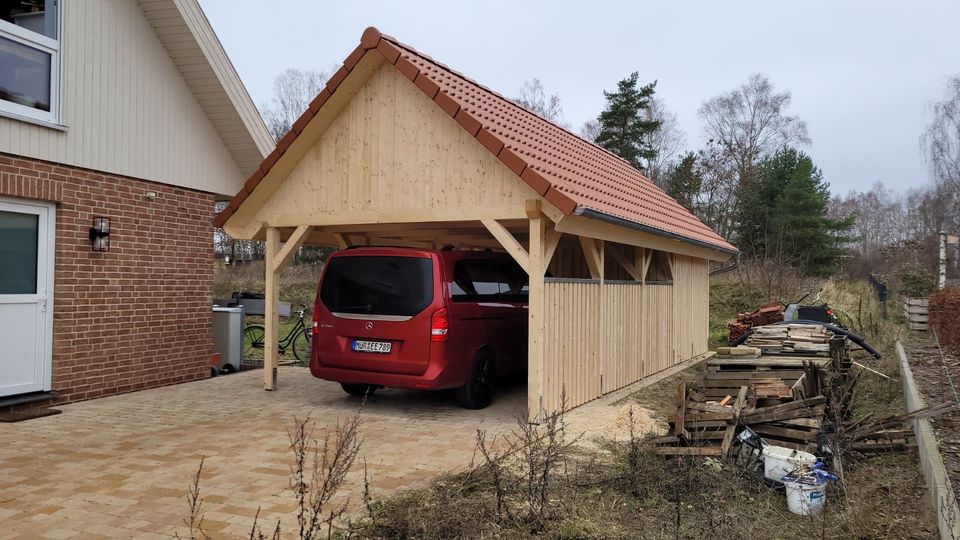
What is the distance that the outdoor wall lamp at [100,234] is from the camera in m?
8.77

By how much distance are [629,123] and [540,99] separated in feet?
20.5

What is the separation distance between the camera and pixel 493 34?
92.5 feet

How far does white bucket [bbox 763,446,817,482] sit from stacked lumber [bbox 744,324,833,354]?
450cm

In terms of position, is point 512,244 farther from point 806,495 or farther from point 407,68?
point 806,495

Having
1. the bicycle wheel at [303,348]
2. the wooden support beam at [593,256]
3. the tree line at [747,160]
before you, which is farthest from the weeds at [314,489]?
the tree line at [747,160]

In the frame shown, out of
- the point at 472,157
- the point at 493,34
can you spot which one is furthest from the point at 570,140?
the point at 493,34

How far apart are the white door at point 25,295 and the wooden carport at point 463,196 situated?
7.19 ft

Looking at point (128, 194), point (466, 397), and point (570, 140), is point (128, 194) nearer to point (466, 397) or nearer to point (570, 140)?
point (466, 397)

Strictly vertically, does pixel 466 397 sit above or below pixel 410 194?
below

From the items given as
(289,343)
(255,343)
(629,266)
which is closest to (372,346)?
(629,266)

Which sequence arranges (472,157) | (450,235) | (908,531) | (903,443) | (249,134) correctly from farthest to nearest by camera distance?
1. (450,235)
2. (249,134)
3. (472,157)
4. (903,443)
5. (908,531)

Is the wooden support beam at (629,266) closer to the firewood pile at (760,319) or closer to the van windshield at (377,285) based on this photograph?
the van windshield at (377,285)

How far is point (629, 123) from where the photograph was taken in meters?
36.6

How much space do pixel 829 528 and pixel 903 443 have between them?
7.18ft
